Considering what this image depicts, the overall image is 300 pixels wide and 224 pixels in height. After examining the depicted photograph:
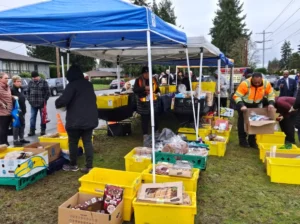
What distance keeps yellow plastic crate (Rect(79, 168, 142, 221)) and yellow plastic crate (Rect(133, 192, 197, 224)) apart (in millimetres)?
222

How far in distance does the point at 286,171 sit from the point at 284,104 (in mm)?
1958

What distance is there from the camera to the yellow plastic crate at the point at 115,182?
308cm

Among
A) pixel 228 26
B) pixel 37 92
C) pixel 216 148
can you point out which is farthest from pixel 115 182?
pixel 228 26

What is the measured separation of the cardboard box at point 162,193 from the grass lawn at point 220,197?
46 cm

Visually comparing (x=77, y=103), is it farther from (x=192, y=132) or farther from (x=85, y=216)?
(x=192, y=132)

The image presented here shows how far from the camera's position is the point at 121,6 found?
11.5 feet

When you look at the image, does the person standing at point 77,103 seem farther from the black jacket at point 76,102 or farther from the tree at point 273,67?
the tree at point 273,67

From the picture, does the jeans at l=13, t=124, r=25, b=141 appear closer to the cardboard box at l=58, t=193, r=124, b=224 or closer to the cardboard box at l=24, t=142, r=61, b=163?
the cardboard box at l=24, t=142, r=61, b=163

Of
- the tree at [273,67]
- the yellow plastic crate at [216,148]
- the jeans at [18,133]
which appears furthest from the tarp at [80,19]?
the tree at [273,67]

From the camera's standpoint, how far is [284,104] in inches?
225

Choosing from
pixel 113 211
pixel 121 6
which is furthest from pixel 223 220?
pixel 121 6

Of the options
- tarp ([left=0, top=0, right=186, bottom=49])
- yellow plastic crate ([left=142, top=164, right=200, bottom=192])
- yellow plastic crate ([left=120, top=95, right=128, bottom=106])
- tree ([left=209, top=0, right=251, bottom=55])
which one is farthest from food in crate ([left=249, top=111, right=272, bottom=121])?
tree ([left=209, top=0, right=251, bottom=55])

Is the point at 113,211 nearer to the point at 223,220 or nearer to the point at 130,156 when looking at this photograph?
the point at 223,220

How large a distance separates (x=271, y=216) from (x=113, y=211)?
1.82 metres
